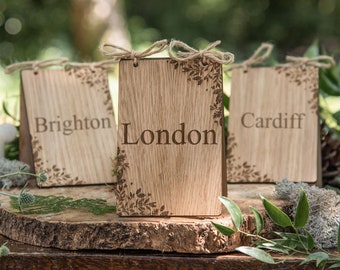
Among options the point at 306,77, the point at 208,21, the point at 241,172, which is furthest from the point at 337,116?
the point at 208,21

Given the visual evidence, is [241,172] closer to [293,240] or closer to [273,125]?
A: [273,125]

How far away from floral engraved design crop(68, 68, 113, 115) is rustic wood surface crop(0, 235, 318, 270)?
0.47m

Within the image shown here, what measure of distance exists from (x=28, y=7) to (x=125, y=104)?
18.3ft

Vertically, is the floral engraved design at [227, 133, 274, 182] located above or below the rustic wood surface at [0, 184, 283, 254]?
above

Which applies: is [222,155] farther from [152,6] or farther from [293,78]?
[152,6]

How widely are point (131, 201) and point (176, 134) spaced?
0.13 meters

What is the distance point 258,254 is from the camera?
1.02 meters

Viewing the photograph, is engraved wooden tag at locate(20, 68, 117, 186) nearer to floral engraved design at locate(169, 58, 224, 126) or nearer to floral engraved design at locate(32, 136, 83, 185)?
floral engraved design at locate(32, 136, 83, 185)

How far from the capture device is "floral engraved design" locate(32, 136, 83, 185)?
1413mm

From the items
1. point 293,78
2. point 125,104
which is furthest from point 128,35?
point 125,104

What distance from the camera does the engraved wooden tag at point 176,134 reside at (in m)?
1.12

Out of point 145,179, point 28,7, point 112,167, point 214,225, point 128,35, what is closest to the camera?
A: point 214,225

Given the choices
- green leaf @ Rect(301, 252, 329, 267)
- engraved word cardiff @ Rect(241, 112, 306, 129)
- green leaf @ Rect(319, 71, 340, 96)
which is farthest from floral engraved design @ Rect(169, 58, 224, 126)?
green leaf @ Rect(319, 71, 340, 96)

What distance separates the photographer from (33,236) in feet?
3.74
